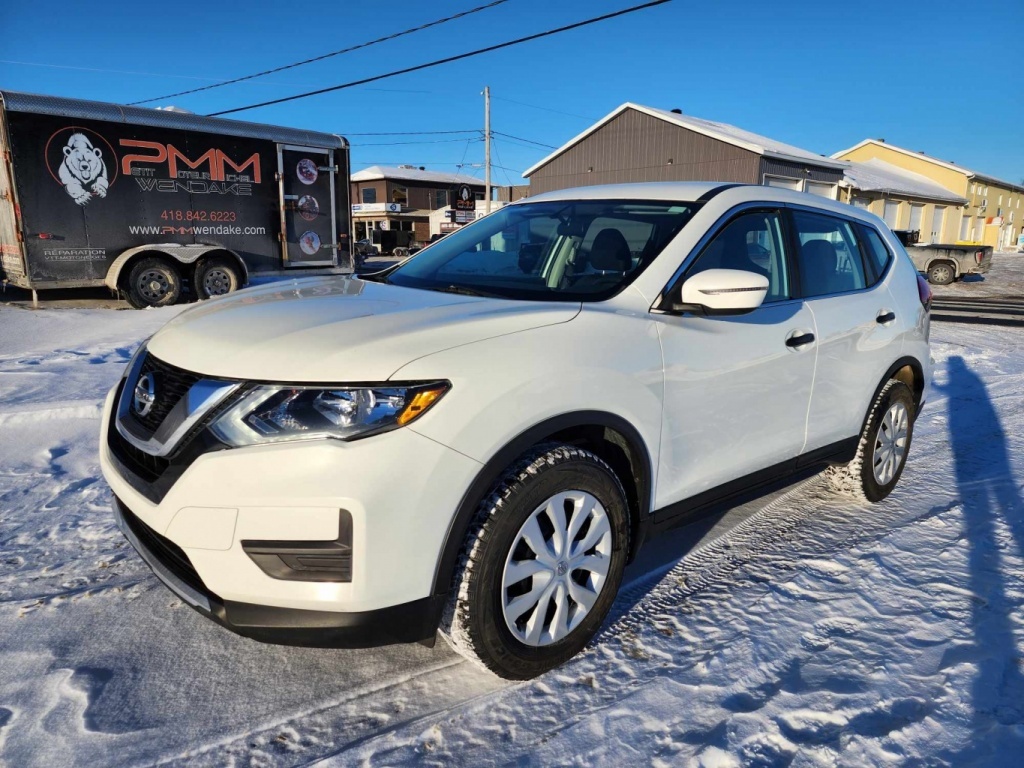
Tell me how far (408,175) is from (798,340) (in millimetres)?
→ 50473

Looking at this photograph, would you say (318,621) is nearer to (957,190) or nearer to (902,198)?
(902,198)

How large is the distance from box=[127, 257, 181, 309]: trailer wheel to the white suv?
893cm

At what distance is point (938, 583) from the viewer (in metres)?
3.18

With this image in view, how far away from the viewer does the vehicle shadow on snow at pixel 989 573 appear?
2.28 meters

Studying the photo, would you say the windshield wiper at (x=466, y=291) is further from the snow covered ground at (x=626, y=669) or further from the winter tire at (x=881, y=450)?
the winter tire at (x=881, y=450)

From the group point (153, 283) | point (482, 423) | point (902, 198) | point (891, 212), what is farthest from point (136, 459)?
point (902, 198)

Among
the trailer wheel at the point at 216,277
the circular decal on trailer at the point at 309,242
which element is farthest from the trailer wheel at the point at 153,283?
the circular decal on trailer at the point at 309,242

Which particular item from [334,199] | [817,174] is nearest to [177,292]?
[334,199]

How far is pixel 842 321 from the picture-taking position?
3.61 m

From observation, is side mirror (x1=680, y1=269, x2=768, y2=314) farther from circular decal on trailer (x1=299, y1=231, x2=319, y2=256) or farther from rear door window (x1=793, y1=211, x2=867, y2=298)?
circular decal on trailer (x1=299, y1=231, x2=319, y2=256)

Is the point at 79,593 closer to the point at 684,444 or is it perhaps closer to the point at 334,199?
the point at 684,444

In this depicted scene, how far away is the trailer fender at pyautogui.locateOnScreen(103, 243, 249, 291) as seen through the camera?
10.7 metres

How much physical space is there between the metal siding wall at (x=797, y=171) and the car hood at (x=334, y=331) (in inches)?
1063

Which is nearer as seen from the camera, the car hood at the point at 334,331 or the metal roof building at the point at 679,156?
the car hood at the point at 334,331
